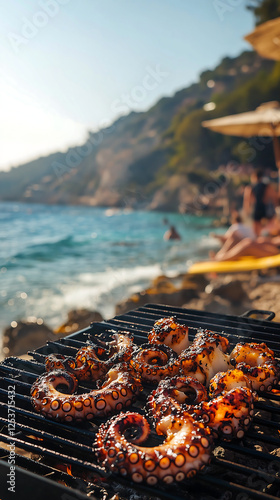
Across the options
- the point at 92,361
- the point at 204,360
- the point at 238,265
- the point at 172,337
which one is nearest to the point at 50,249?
the point at 238,265

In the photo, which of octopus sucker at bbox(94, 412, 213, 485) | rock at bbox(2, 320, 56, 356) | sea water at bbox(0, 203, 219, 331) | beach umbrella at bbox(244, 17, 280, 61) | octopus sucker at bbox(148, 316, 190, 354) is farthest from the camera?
sea water at bbox(0, 203, 219, 331)

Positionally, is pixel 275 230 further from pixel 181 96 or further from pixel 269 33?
pixel 181 96

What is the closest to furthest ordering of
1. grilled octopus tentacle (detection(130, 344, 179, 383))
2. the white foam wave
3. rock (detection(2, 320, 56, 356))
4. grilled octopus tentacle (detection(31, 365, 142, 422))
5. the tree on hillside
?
grilled octopus tentacle (detection(31, 365, 142, 422)) → grilled octopus tentacle (detection(130, 344, 179, 383)) → rock (detection(2, 320, 56, 356)) → the white foam wave → the tree on hillside

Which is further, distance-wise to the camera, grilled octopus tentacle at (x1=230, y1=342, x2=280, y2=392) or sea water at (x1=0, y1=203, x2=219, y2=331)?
sea water at (x1=0, y1=203, x2=219, y2=331)

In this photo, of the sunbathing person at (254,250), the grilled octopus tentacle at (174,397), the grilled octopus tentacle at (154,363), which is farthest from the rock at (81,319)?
the grilled octopus tentacle at (174,397)

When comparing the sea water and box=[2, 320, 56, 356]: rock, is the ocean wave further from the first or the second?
box=[2, 320, 56, 356]: rock

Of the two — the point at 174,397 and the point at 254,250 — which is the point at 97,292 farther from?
the point at 174,397

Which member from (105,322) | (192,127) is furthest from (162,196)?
(105,322)

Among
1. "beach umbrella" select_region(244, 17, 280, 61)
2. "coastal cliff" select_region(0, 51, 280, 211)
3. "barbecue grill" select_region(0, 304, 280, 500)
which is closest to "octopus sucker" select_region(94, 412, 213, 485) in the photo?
"barbecue grill" select_region(0, 304, 280, 500)

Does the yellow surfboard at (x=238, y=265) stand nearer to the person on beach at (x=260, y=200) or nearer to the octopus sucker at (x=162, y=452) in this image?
the person on beach at (x=260, y=200)
